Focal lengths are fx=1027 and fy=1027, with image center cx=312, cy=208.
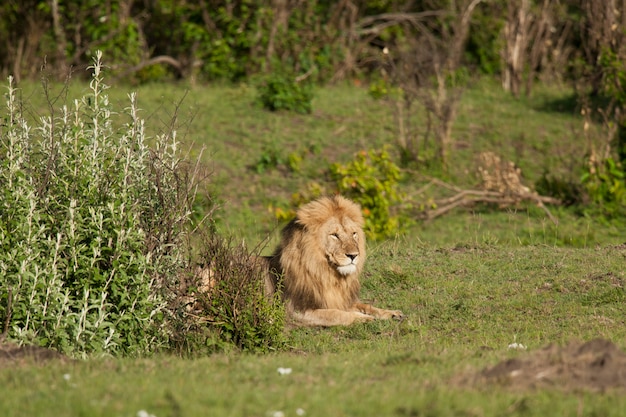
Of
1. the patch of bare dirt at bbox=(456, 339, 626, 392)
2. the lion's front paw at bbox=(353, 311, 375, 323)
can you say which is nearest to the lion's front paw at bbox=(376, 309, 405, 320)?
the lion's front paw at bbox=(353, 311, 375, 323)

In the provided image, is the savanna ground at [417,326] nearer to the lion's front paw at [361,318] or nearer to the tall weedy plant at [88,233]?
the lion's front paw at [361,318]

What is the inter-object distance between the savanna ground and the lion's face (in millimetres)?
623

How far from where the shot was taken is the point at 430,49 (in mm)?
23016

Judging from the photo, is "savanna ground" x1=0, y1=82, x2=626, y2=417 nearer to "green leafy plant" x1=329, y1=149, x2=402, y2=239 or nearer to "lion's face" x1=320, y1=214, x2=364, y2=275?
"green leafy plant" x1=329, y1=149, x2=402, y2=239

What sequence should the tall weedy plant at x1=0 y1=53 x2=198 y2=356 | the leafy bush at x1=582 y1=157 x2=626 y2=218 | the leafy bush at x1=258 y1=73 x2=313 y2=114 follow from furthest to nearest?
1. the leafy bush at x1=258 y1=73 x2=313 y2=114
2. the leafy bush at x1=582 y1=157 x2=626 y2=218
3. the tall weedy plant at x1=0 y1=53 x2=198 y2=356

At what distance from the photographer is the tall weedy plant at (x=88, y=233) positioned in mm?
7773

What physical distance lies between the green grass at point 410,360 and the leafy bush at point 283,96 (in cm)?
829

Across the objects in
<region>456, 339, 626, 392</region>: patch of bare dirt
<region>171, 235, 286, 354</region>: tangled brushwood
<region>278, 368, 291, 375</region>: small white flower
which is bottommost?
<region>171, 235, 286, 354</region>: tangled brushwood

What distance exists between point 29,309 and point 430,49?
16.6m

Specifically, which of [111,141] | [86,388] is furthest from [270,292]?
[86,388]

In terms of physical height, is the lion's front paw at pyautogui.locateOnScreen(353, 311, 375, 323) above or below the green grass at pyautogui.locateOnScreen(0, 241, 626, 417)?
below

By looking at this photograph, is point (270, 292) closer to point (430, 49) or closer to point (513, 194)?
point (513, 194)

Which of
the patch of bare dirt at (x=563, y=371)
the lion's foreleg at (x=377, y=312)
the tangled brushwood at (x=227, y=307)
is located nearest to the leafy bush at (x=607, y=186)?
the lion's foreleg at (x=377, y=312)

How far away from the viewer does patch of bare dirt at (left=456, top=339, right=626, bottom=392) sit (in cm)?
596
